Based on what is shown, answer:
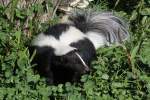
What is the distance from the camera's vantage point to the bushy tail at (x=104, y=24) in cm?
515

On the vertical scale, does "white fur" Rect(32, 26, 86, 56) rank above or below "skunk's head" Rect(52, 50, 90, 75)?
above

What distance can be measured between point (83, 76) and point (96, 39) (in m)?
0.83

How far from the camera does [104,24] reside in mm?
5238

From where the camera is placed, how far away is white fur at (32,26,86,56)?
4.48m

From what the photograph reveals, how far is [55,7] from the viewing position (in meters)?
5.41

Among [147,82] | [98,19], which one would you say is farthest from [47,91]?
[98,19]

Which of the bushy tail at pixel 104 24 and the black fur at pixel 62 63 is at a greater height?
the bushy tail at pixel 104 24

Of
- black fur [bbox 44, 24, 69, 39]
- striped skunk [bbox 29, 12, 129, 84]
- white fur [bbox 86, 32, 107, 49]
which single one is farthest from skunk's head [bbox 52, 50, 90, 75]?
white fur [bbox 86, 32, 107, 49]

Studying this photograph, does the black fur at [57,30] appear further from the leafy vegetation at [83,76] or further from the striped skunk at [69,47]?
the leafy vegetation at [83,76]

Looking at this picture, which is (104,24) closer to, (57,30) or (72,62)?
(57,30)

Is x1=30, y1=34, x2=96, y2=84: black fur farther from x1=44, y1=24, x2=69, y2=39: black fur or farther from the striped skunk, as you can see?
x1=44, y1=24, x2=69, y2=39: black fur

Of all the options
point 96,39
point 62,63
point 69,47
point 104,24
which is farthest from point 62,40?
point 104,24

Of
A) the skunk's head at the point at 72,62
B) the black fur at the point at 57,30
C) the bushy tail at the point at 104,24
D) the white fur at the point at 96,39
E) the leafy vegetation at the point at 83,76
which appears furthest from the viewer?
the bushy tail at the point at 104,24

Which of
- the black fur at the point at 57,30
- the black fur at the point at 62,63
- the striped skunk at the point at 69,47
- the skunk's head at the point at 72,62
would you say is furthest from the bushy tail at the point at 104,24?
the skunk's head at the point at 72,62
